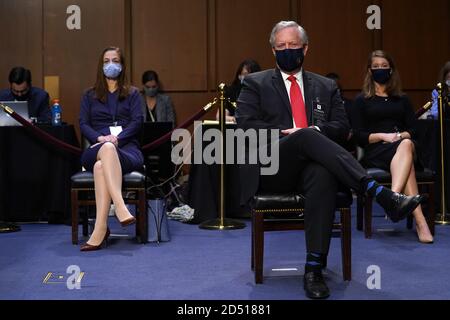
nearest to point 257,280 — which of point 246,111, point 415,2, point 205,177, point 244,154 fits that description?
point 244,154

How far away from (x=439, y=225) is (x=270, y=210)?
2.44 metres

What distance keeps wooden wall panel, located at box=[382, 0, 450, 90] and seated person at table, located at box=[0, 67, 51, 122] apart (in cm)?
427

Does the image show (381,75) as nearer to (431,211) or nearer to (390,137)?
(390,137)

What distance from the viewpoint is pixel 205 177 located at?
5.59 m

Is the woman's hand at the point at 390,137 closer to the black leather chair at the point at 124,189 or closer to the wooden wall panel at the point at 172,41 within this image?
the black leather chair at the point at 124,189

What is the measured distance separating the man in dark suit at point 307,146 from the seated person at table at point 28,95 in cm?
281

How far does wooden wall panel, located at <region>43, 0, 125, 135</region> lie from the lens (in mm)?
8086

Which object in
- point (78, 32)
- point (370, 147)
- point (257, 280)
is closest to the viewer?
point (257, 280)

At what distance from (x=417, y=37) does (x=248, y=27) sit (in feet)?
6.67

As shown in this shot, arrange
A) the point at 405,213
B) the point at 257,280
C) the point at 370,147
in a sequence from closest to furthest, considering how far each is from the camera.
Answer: the point at 405,213 → the point at 257,280 → the point at 370,147

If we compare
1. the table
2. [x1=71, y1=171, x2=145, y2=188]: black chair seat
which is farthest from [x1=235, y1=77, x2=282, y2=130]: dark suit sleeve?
the table

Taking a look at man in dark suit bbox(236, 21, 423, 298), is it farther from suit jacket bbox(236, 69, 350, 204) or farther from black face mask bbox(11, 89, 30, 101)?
black face mask bbox(11, 89, 30, 101)
